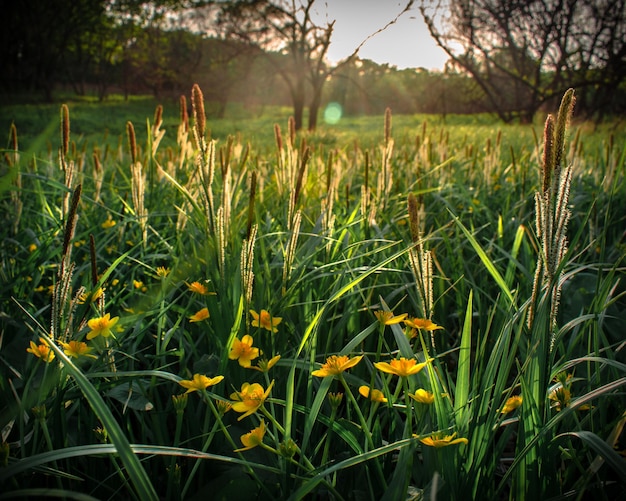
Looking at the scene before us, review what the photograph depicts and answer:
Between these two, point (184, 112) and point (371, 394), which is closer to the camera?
point (371, 394)

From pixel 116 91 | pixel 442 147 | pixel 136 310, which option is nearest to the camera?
pixel 136 310

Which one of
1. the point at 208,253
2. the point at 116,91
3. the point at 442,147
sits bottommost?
the point at 208,253

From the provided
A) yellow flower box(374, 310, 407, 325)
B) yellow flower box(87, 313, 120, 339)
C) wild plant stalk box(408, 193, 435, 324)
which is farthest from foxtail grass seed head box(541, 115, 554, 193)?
yellow flower box(87, 313, 120, 339)

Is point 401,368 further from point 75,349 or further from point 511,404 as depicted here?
point 75,349

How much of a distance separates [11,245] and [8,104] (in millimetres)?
23053

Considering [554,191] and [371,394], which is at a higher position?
[554,191]

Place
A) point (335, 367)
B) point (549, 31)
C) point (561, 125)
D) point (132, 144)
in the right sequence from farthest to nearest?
1. point (549, 31)
2. point (132, 144)
3. point (335, 367)
4. point (561, 125)

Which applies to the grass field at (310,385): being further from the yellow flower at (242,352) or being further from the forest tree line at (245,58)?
the forest tree line at (245,58)

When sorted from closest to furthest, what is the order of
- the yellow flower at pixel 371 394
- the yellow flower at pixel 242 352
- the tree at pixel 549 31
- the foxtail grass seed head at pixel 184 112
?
the yellow flower at pixel 371 394 → the yellow flower at pixel 242 352 → the foxtail grass seed head at pixel 184 112 → the tree at pixel 549 31

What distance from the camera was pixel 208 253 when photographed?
123 cm

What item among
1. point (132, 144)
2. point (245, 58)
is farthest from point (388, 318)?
point (245, 58)

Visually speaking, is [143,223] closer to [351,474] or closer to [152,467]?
[152,467]

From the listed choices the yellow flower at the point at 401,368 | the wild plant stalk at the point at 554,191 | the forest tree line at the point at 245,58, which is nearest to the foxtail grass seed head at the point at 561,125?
the wild plant stalk at the point at 554,191

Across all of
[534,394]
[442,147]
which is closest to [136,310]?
[534,394]
